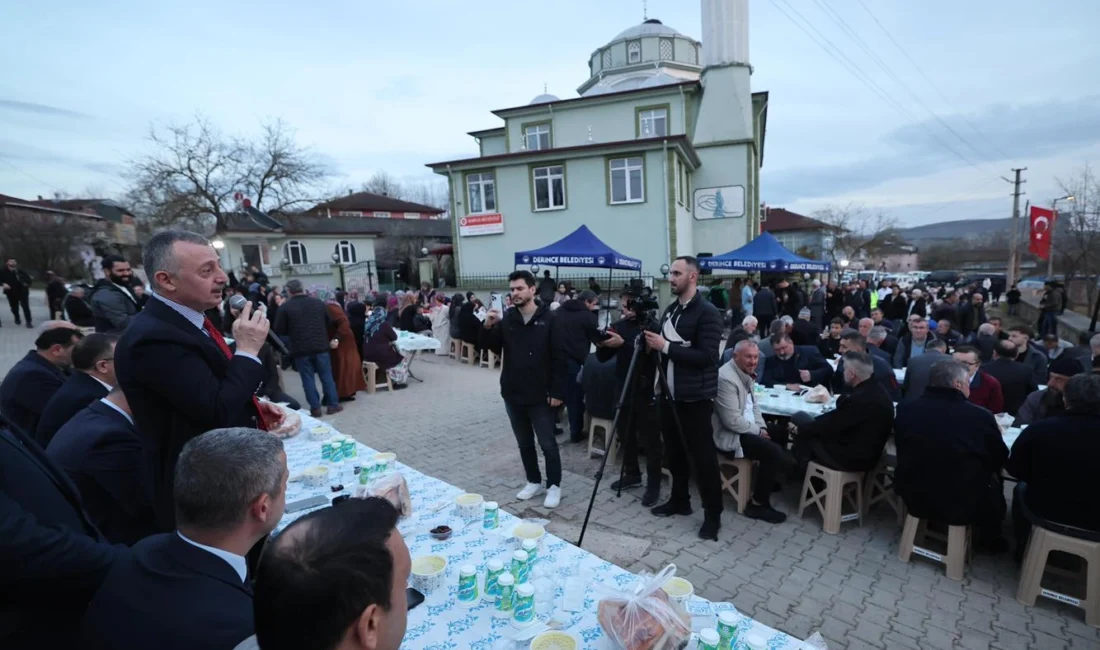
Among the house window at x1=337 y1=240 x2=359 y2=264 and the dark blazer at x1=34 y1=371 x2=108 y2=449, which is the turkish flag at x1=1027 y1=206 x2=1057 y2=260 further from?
the house window at x1=337 y1=240 x2=359 y2=264

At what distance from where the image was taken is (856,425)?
3760 millimetres

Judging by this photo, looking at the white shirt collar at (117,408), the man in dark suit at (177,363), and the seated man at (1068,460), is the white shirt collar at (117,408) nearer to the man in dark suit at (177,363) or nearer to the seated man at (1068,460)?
the man in dark suit at (177,363)

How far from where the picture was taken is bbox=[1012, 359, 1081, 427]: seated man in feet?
13.3

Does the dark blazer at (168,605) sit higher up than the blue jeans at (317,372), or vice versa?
the dark blazer at (168,605)

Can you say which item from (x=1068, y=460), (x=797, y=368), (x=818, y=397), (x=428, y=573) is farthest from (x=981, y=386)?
(x=428, y=573)

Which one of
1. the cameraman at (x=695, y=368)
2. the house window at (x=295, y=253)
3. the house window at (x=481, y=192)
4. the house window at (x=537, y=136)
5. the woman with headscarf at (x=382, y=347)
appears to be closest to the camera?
the cameraman at (x=695, y=368)

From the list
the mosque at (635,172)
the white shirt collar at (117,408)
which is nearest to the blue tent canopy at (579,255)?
the mosque at (635,172)

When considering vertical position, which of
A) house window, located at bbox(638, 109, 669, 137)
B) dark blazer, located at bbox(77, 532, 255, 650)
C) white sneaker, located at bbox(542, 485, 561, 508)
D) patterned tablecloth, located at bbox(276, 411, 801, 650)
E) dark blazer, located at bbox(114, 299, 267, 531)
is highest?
house window, located at bbox(638, 109, 669, 137)

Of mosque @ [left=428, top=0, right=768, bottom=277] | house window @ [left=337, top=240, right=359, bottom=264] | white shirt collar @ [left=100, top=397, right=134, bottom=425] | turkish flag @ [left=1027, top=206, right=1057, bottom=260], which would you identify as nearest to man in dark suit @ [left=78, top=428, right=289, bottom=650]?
white shirt collar @ [left=100, top=397, right=134, bottom=425]

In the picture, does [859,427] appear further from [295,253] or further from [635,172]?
[295,253]

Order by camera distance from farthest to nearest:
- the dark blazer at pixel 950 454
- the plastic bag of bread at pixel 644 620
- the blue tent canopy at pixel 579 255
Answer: the blue tent canopy at pixel 579 255
the dark blazer at pixel 950 454
the plastic bag of bread at pixel 644 620

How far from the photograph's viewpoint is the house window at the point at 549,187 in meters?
19.1

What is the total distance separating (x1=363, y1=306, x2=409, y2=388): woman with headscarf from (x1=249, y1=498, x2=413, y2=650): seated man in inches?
316

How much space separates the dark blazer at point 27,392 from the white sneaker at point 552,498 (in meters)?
3.62
